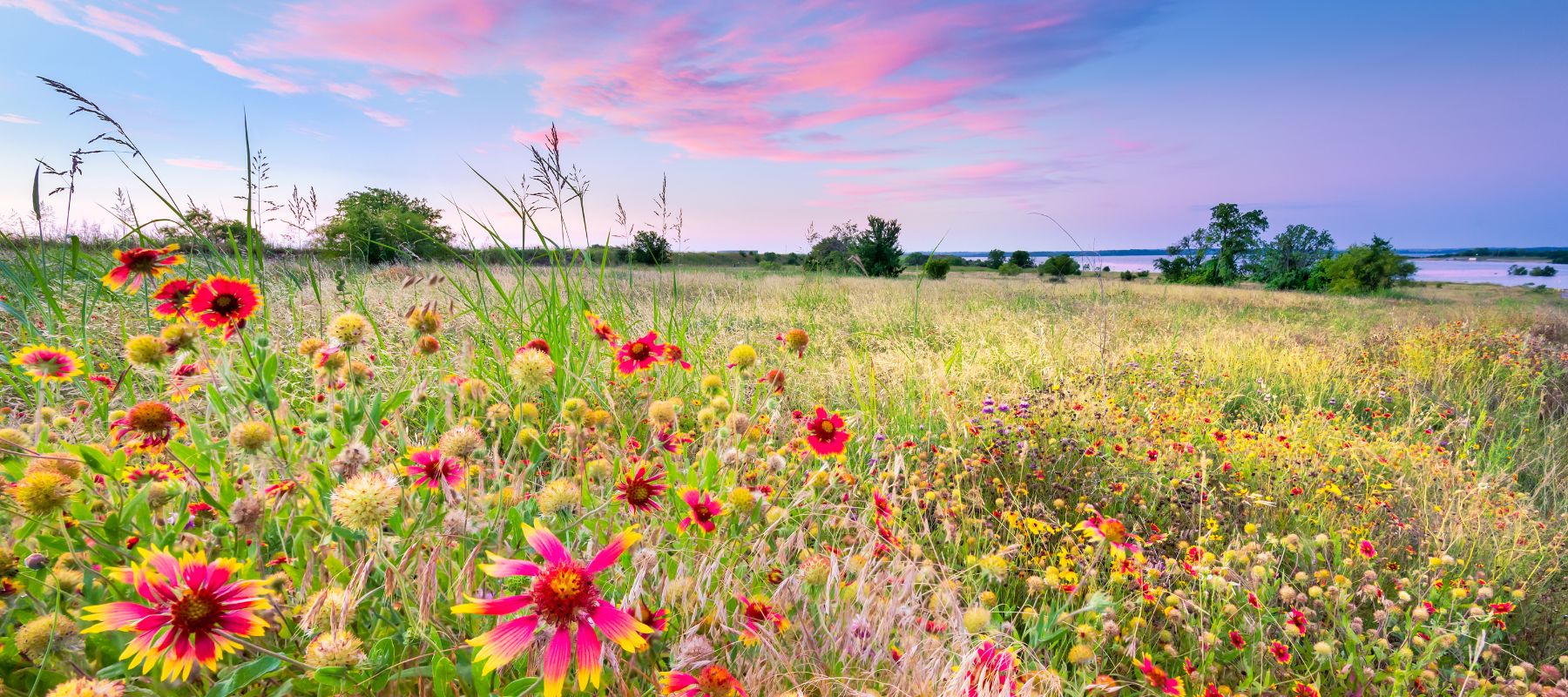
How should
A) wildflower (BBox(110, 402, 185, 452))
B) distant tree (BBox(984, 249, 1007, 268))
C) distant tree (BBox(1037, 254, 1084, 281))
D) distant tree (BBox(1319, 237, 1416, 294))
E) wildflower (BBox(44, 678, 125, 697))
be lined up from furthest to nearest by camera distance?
distant tree (BBox(984, 249, 1007, 268))
distant tree (BBox(1037, 254, 1084, 281))
distant tree (BBox(1319, 237, 1416, 294))
wildflower (BBox(110, 402, 185, 452))
wildflower (BBox(44, 678, 125, 697))

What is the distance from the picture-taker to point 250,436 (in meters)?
1.08

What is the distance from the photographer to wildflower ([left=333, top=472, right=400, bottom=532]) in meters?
0.87

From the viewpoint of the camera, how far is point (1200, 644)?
1.62m

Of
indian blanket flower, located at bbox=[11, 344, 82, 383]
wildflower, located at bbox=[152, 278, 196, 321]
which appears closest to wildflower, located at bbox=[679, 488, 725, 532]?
wildflower, located at bbox=[152, 278, 196, 321]

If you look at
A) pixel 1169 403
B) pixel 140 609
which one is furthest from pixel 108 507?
pixel 1169 403

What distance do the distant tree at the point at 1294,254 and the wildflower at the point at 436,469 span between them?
4450 centimetres

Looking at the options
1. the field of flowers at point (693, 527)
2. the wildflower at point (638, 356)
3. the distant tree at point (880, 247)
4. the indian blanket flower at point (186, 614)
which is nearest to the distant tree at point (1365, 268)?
the distant tree at point (880, 247)

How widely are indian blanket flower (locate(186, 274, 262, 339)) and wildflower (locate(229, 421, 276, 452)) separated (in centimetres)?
19

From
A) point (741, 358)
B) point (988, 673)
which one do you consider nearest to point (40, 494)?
point (741, 358)

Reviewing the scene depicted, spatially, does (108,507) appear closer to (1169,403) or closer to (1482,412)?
(1169,403)

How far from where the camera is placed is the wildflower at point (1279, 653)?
1506 millimetres

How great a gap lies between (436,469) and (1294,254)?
47976 millimetres

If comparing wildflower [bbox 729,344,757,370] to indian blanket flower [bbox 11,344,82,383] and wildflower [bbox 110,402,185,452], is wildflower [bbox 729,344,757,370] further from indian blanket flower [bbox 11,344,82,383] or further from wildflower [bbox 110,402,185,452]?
indian blanket flower [bbox 11,344,82,383]

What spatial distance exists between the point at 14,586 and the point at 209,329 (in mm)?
518
